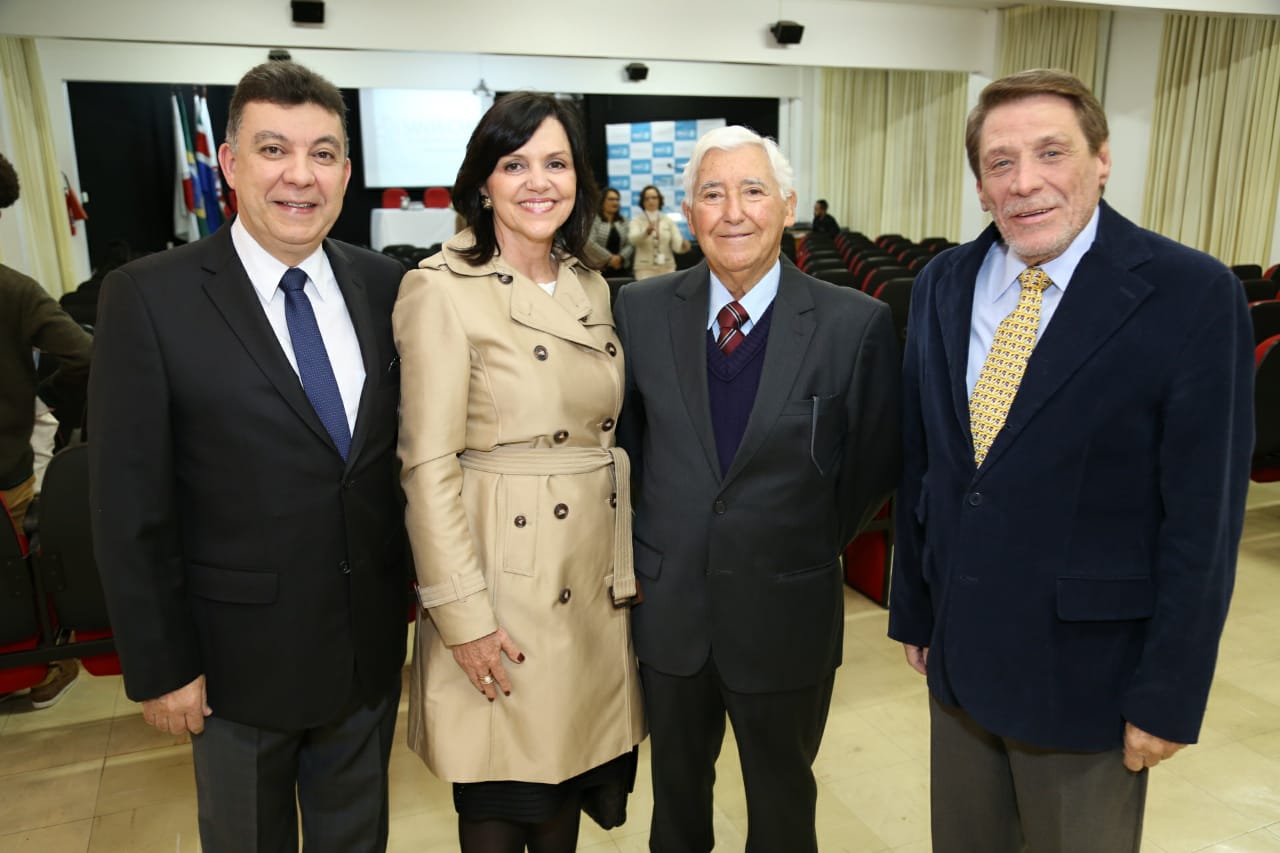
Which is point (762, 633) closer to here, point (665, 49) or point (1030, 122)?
point (1030, 122)

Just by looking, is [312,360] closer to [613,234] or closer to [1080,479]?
[1080,479]

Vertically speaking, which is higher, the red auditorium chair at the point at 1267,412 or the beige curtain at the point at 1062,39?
the beige curtain at the point at 1062,39

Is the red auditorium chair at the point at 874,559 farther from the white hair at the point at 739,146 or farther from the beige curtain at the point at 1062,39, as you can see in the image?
the beige curtain at the point at 1062,39

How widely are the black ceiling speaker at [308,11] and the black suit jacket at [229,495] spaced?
917 cm

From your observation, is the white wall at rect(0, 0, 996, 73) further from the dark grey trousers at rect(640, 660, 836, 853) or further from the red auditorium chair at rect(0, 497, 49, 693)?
the dark grey trousers at rect(640, 660, 836, 853)

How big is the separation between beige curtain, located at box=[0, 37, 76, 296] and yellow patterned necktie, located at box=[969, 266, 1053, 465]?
12.2 meters

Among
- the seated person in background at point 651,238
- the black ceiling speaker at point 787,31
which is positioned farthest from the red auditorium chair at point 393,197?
the black ceiling speaker at point 787,31

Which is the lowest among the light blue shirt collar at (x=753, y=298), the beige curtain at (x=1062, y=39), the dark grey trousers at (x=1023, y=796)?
the dark grey trousers at (x=1023, y=796)

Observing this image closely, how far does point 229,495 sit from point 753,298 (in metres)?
1.06

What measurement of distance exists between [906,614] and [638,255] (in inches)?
335

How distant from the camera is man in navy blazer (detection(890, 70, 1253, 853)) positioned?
1427mm

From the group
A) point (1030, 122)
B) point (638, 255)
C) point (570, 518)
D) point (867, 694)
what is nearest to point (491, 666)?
point (570, 518)

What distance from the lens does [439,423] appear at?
5.56 ft

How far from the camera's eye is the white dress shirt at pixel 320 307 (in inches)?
66.9
